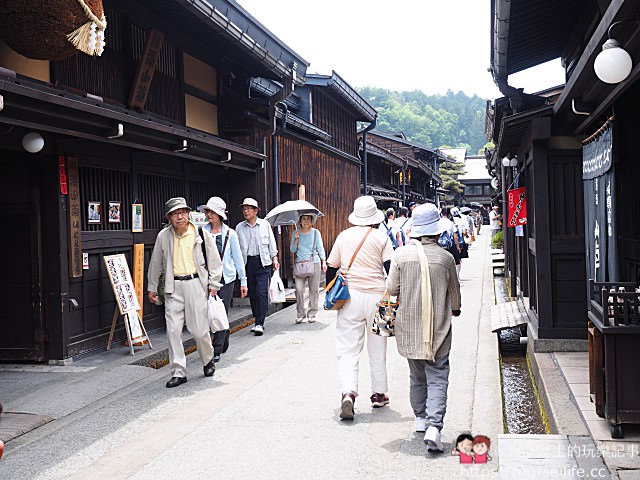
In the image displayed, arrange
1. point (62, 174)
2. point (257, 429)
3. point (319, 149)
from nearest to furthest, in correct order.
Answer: point (257, 429)
point (62, 174)
point (319, 149)

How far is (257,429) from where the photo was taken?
6344 millimetres

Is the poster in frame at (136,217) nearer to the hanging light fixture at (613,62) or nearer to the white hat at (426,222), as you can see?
the white hat at (426,222)

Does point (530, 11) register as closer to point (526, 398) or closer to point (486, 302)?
point (526, 398)

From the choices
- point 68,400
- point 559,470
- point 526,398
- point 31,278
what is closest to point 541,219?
point 526,398

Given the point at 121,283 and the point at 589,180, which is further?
the point at 121,283

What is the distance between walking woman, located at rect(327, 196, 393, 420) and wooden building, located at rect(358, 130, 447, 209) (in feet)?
71.3

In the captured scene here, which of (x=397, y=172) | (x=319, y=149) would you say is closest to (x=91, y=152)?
(x=319, y=149)

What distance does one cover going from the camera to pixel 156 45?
10.5m

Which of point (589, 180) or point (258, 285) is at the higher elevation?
point (589, 180)

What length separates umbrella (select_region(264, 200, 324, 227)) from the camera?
42.8 ft

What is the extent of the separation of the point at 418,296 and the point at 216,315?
3959mm

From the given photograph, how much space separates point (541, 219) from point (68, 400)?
6.20 m

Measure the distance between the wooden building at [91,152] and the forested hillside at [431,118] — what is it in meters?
114

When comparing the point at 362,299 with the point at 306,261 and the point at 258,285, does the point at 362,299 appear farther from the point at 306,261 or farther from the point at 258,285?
the point at 306,261
